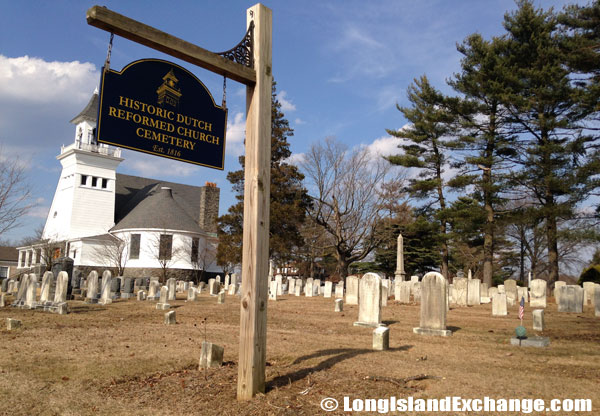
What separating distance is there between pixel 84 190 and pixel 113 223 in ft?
12.5

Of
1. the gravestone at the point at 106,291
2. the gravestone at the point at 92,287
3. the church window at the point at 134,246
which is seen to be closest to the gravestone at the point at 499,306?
the gravestone at the point at 106,291

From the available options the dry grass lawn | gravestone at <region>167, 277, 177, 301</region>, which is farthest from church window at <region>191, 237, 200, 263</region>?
the dry grass lawn

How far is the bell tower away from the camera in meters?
39.3

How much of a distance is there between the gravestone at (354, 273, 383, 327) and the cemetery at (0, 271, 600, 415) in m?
0.03

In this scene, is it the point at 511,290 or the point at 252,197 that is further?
the point at 511,290

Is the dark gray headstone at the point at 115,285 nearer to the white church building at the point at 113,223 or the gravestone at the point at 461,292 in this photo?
the gravestone at the point at 461,292

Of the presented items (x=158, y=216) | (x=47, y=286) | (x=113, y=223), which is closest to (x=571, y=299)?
(x=47, y=286)

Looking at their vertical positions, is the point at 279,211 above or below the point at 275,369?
above

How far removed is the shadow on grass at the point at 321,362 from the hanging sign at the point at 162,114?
2.60 metres

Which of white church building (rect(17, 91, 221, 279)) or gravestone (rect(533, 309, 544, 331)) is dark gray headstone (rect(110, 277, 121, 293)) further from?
gravestone (rect(533, 309, 544, 331))

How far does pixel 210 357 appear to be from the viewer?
5.91m

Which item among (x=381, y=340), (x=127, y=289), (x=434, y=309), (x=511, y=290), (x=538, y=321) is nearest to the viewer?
(x=381, y=340)

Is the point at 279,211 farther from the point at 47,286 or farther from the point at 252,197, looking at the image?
the point at 252,197

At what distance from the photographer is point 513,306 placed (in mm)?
17781
